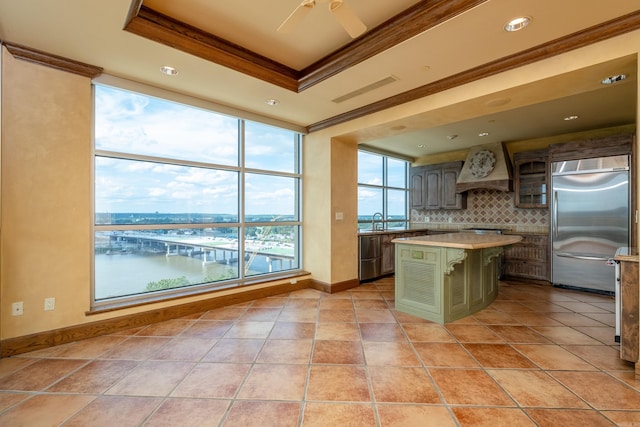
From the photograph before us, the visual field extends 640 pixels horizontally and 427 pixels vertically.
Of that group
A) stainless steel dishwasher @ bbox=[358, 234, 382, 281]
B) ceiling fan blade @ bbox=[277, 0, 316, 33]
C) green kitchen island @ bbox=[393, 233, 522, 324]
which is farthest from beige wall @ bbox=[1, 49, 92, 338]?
stainless steel dishwasher @ bbox=[358, 234, 382, 281]

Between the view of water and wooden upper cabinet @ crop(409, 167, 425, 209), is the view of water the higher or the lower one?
the lower one

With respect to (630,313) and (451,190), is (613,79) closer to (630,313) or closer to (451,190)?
(630,313)

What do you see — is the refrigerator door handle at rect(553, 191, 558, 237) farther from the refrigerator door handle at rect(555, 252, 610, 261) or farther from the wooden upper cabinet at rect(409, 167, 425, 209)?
the wooden upper cabinet at rect(409, 167, 425, 209)

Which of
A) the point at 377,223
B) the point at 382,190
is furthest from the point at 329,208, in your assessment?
the point at 382,190

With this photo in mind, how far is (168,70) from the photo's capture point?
2777 mm

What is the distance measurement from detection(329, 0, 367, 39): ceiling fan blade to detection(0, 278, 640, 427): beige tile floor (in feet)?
8.13

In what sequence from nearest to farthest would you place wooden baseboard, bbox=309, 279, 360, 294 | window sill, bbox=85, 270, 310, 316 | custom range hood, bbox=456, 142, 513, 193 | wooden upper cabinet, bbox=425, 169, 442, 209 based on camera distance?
window sill, bbox=85, 270, 310, 316, wooden baseboard, bbox=309, 279, 360, 294, custom range hood, bbox=456, 142, 513, 193, wooden upper cabinet, bbox=425, 169, 442, 209

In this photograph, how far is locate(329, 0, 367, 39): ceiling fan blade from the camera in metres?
1.70

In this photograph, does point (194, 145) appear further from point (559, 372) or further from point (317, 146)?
point (559, 372)

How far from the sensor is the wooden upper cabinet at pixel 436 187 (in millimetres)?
6020

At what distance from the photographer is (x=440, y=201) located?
6219mm

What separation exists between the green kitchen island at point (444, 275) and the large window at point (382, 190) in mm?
2428

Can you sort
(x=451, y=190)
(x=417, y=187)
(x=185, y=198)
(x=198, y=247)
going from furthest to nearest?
(x=417, y=187) → (x=451, y=190) → (x=198, y=247) → (x=185, y=198)

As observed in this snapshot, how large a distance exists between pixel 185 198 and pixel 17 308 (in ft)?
5.82
